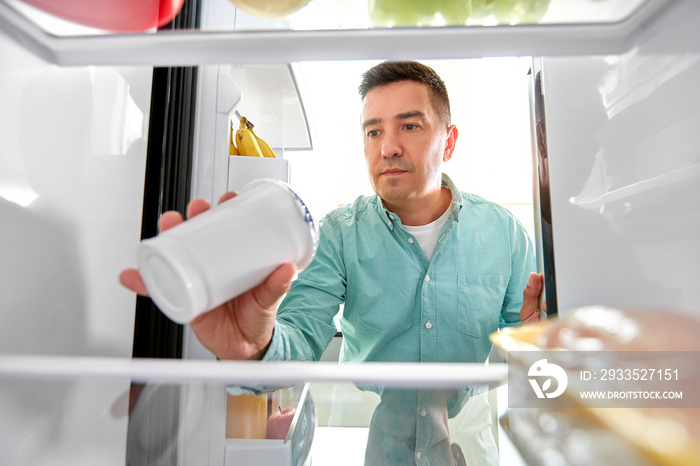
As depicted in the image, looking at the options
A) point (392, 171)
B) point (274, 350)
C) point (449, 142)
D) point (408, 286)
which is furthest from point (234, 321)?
point (449, 142)

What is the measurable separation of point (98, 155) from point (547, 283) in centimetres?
59

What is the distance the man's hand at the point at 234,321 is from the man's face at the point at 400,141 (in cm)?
76

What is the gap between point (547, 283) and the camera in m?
0.56

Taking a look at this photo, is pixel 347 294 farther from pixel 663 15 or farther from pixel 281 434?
pixel 663 15

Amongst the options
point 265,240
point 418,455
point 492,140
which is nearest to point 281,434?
point 418,455

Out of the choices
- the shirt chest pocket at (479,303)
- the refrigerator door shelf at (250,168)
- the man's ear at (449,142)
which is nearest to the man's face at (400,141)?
the man's ear at (449,142)

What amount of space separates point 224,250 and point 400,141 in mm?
994

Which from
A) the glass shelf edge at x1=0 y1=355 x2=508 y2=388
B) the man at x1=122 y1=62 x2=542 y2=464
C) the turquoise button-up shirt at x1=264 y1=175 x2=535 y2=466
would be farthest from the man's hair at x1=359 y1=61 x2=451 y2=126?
the glass shelf edge at x1=0 y1=355 x2=508 y2=388

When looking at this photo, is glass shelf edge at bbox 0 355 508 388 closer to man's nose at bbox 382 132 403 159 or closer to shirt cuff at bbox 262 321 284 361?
shirt cuff at bbox 262 321 284 361

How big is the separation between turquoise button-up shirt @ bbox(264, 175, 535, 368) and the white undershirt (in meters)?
0.04

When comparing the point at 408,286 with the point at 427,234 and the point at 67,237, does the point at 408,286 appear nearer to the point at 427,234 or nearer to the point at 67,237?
the point at 427,234

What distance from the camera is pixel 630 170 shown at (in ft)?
1.46

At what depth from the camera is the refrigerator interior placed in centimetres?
39

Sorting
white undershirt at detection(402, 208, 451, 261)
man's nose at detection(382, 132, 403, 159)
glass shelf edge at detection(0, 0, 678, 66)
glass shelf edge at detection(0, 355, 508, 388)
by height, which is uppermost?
man's nose at detection(382, 132, 403, 159)
